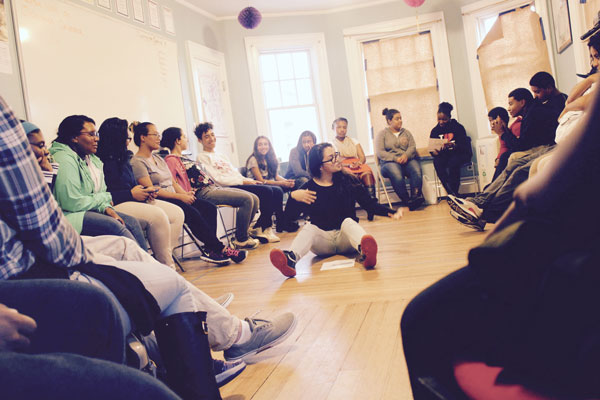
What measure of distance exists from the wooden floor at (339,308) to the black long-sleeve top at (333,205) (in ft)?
0.94

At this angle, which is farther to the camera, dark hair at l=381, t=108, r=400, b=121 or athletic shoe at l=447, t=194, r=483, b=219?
dark hair at l=381, t=108, r=400, b=121

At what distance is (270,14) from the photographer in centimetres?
743

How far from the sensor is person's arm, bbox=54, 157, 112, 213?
125 inches

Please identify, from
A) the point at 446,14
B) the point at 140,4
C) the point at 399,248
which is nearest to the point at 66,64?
the point at 140,4

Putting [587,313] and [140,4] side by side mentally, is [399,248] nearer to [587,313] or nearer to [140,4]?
[587,313]

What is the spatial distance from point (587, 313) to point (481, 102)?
723cm

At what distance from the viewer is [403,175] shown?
697 cm

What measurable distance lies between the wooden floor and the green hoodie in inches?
36.1

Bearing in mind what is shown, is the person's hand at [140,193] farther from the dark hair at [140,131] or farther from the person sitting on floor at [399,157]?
the person sitting on floor at [399,157]

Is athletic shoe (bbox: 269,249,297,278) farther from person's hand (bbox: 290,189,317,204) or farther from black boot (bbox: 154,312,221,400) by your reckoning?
black boot (bbox: 154,312,221,400)

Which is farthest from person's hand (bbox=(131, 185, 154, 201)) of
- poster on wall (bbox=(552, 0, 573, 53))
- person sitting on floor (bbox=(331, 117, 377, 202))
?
poster on wall (bbox=(552, 0, 573, 53))

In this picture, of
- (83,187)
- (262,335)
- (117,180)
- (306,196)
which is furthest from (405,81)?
(262,335)

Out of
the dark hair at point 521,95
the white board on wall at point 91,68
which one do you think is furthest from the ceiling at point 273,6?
the dark hair at point 521,95

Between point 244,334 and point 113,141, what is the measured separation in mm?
2792
